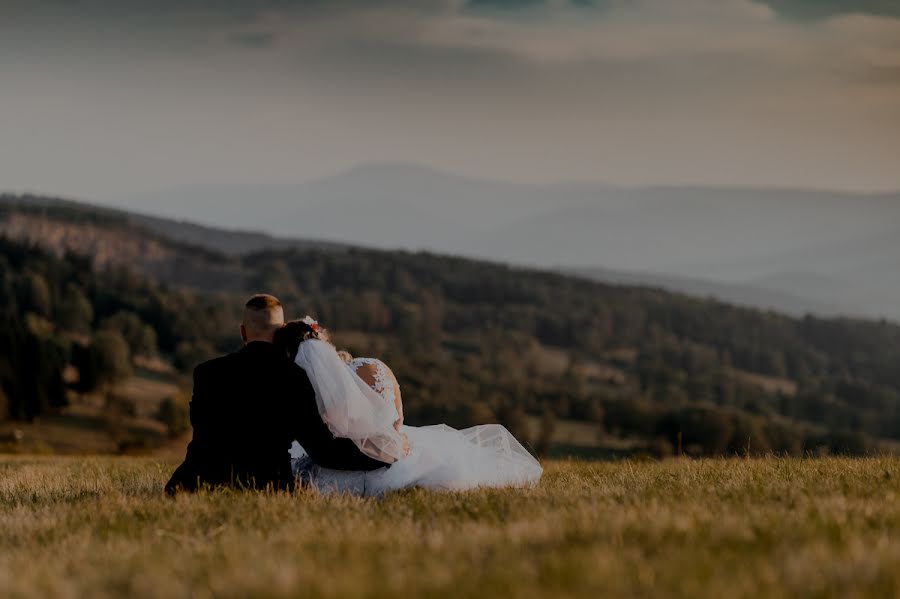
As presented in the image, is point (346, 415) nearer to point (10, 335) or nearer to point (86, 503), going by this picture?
point (86, 503)

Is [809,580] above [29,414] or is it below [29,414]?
above

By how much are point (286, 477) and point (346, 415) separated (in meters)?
1.01

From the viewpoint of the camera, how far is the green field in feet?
18.3

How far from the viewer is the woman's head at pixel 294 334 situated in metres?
11.6

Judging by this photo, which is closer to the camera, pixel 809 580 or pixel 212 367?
pixel 809 580

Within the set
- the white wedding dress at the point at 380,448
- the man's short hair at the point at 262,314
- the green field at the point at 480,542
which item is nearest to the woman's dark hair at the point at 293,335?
the white wedding dress at the point at 380,448

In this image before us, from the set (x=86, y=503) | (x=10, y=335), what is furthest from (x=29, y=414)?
(x=86, y=503)

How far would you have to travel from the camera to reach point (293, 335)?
1170 cm

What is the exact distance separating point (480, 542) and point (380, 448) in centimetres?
508

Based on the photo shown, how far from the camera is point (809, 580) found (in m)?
5.52

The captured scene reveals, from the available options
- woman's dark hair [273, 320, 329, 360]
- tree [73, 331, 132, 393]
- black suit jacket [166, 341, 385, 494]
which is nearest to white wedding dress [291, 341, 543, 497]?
woman's dark hair [273, 320, 329, 360]

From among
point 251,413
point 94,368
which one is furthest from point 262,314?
point 94,368

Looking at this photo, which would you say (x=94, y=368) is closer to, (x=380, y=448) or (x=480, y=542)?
(x=380, y=448)

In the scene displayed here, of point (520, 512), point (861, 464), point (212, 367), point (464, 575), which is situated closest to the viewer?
point (464, 575)
